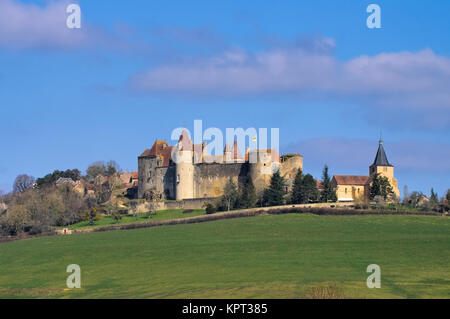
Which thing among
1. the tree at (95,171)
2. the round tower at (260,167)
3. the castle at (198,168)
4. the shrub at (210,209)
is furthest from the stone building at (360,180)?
the tree at (95,171)

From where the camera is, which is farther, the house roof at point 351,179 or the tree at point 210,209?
the house roof at point 351,179

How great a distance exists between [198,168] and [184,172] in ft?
5.04

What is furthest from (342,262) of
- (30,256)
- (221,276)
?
(30,256)

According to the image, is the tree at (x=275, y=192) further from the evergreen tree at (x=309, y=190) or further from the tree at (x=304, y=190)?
the evergreen tree at (x=309, y=190)

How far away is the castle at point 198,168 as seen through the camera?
7575cm

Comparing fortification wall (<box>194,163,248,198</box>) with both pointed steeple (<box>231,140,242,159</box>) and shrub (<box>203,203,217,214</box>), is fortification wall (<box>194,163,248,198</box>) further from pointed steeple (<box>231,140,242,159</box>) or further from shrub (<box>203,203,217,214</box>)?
shrub (<box>203,203,217,214</box>)

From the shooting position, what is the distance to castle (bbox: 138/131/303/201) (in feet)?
249

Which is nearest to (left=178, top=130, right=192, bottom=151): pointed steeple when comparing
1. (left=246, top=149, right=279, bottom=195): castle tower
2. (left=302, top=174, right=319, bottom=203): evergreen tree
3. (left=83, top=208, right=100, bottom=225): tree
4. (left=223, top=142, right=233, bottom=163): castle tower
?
(left=223, top=142, right=233, bottom=163): castle tower

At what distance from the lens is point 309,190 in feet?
228

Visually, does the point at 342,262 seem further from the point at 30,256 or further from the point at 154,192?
the point at 154,192

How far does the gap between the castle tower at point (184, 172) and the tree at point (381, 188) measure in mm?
18751

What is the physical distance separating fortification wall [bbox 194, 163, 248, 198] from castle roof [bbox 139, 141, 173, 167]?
4.39 metres

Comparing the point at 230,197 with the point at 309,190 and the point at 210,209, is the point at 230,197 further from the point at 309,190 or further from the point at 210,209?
the point at 309,190

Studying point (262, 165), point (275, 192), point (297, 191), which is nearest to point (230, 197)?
point (275, 192)
